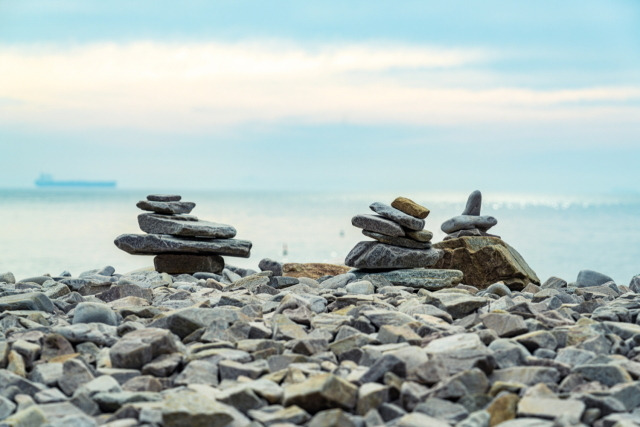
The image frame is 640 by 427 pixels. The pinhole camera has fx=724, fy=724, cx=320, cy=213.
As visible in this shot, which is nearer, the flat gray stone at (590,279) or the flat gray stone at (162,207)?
the flat gray stone at (590,279)

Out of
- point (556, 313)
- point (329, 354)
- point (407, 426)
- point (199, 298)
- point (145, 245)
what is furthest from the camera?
point (145, 245)

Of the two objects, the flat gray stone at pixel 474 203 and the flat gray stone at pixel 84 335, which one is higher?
the flat gray stone at pixel 474 203

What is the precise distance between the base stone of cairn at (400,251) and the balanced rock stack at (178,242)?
176 centimetres

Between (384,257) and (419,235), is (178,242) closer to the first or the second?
(384,257)

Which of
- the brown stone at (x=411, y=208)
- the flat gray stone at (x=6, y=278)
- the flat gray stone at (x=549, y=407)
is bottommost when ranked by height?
the flat gray stone at (x=6, y=278)

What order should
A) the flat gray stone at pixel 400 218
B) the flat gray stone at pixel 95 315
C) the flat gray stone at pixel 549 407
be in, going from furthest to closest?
1. the flat gray stone at pixel 400 218
2. the flat gray stone at pixel 95 315
3. the flat gray stone at pixel 549 407

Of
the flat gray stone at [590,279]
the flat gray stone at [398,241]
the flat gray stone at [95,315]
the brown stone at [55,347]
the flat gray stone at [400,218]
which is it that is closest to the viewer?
the brown stone at [55,347]

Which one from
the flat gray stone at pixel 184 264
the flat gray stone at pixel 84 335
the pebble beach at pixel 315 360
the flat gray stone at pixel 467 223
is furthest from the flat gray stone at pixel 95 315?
the flat gray stone at pixel 467 223

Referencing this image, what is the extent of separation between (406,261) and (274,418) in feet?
15.7

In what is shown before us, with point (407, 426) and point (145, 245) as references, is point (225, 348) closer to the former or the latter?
point (407, 426)

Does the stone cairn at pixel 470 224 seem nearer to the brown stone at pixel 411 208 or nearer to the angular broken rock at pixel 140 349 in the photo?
the brown stone at pixel 411 208

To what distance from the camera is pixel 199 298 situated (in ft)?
20.0

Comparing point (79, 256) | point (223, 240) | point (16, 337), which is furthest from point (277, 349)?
point (79, 256)

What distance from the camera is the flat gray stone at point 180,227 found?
8.61 meters
